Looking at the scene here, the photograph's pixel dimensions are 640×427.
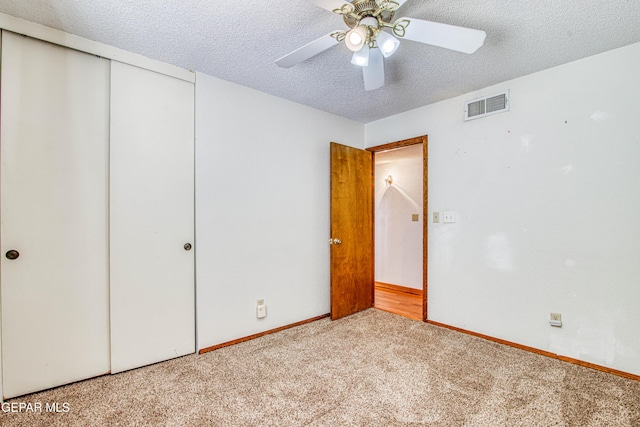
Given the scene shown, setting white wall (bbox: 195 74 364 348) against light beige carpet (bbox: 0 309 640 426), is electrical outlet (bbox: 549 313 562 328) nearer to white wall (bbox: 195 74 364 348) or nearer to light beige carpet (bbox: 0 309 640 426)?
light beige carpet (bbox: 0 309 640 426)

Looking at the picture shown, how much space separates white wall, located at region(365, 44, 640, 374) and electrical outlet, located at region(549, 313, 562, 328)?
43mm

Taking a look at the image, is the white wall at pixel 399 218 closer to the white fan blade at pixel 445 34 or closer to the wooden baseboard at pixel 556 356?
the wooden baseboard at pixel 556 356

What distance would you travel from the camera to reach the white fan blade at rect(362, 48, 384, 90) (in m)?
1.81

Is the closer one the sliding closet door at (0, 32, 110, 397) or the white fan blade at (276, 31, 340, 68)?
the white fan blade at (276, 31, 340, 68)

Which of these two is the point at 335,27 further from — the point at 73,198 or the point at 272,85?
the point at 73,198

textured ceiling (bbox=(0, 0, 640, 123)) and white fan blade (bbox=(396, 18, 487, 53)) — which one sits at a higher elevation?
textured ceiling (bbox=(0, 0, 640, 123))

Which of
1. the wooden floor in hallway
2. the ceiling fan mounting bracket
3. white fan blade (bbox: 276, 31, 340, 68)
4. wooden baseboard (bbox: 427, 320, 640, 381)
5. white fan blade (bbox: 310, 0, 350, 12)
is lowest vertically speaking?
the wooden floor in hallway

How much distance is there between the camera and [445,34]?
1.52m

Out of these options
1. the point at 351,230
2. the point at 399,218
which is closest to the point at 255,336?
the point at 351,230

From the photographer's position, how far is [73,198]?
6.53 ft

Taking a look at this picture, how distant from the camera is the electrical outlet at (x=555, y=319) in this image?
7.67ft

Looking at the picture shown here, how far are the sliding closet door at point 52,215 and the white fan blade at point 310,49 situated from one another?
4.45 feet

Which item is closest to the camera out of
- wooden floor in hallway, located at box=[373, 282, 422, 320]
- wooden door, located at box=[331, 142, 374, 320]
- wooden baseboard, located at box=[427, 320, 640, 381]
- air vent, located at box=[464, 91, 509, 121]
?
wooden baseboard, located at box=[427, 320, 640, 381]
